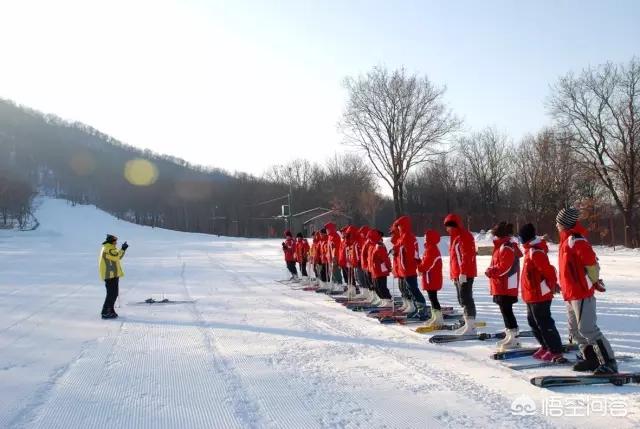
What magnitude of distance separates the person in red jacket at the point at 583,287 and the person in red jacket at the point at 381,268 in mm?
6097

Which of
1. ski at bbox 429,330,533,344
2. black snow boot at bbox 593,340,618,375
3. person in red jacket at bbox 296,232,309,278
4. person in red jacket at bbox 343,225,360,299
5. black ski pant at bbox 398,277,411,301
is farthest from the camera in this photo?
person in red jacket at bbox 296,232,309,278

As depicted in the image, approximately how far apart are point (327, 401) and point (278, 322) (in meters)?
5.37

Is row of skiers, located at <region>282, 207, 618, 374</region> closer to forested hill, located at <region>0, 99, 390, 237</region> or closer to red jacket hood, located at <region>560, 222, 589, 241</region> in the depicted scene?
red jacket hood, located at <region>560, 222, 589, 241</region>

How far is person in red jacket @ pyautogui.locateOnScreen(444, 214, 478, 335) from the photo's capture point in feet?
28.9

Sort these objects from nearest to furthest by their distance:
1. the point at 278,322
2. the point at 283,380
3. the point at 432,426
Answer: the point at 432,426, the point at 283,380, the point at 278,322

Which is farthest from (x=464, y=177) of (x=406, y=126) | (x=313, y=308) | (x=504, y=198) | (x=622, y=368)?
(x=622, y=368)

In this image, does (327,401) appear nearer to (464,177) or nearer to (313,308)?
(313,308)

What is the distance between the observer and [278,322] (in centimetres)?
1105

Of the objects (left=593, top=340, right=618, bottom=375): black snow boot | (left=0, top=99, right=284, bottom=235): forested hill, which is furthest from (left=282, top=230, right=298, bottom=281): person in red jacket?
(left=0, top=99, right=284, bottom=235): forested hill

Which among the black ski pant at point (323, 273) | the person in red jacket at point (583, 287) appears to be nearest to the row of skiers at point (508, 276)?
the person in red jacket at point (583, 287)

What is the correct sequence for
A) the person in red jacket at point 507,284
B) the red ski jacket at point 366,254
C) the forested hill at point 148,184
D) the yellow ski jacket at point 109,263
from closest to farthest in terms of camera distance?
the person in red jacket at point 507,284 < the yellow ski jacket at point 109,263 < the red ski jacket at point 366,254 < the forested hill at point 148,184

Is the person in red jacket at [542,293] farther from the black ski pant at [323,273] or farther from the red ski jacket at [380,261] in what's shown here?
the black ski pant at [323,273]

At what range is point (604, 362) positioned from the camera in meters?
5.96

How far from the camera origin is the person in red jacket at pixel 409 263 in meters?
10.6
